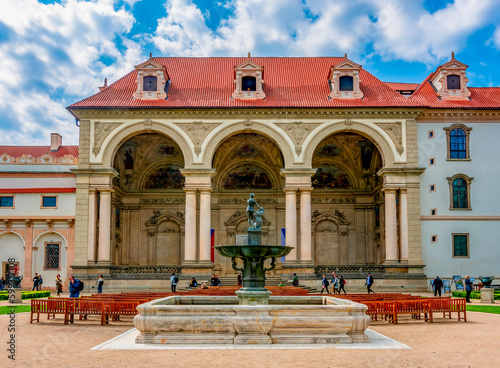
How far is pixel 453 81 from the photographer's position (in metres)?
38.3

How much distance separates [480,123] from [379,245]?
11107mm

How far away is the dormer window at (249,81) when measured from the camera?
37.2 metres

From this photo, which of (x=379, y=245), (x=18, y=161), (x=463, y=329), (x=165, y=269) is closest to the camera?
(x=463, y=329)

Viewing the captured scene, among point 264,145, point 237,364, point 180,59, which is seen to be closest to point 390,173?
point 264,145

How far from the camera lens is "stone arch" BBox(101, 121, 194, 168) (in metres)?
35.8

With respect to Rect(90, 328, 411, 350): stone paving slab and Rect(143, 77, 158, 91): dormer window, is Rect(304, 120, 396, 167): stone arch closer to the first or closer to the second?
Rect(143, 77, 158, 91): dormer window

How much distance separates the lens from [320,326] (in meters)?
12.9

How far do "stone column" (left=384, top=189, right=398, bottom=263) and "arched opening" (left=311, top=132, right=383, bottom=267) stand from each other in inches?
266

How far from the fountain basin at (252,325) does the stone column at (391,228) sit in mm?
23182

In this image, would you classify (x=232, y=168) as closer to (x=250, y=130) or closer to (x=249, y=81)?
(x=250, y=130)

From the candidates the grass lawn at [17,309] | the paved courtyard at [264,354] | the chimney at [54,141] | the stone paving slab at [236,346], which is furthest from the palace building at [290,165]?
the stone paving slab at [236,346]

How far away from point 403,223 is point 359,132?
20.9ft

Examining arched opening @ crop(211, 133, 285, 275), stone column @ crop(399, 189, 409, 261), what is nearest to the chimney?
arched opening @ crop(211, 133, 285, 275)

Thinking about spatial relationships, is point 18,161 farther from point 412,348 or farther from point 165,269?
point 412,348
